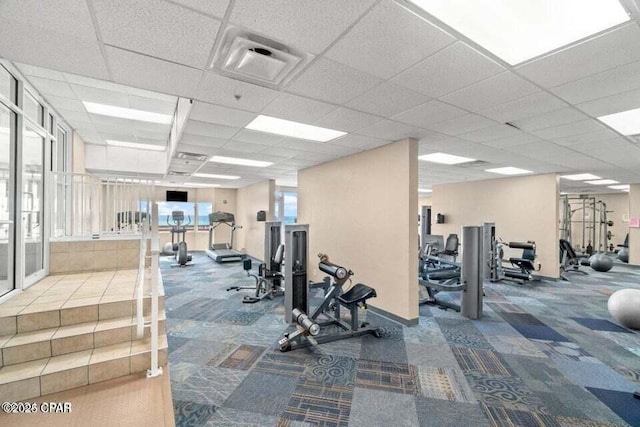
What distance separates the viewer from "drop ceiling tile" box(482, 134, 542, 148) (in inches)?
153

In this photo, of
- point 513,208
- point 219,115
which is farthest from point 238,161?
point 513,208

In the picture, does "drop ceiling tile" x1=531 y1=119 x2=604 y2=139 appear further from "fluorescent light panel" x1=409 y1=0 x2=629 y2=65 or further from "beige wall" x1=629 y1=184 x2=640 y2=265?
"beige wall" x1=629 y1=184 x2=640 y2=265

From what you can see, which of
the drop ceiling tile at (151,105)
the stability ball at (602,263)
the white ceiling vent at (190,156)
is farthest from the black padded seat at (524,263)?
the drop ceiling tile at (151,105)

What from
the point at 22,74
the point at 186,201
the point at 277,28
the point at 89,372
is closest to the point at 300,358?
the point at 89,372

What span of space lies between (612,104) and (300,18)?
10.5ft

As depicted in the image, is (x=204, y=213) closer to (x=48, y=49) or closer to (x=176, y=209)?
(x=176, y=209)

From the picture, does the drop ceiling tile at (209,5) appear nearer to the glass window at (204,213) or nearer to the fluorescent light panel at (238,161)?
the fluorescent light panel at (238,161)

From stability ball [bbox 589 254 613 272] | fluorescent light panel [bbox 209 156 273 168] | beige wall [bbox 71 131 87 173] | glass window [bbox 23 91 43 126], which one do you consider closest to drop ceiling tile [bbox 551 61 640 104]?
fluorescent light panel [bbox 209 156 273 168]

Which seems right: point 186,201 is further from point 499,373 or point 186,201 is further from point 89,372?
point 499,373

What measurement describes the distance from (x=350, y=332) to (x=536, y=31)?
3334 mm

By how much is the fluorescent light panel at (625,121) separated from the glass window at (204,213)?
11.3 meters

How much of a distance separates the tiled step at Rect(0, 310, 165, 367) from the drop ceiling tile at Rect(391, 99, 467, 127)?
3.38 meters

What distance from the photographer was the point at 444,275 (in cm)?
523

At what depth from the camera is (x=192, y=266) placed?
27.5 ft
